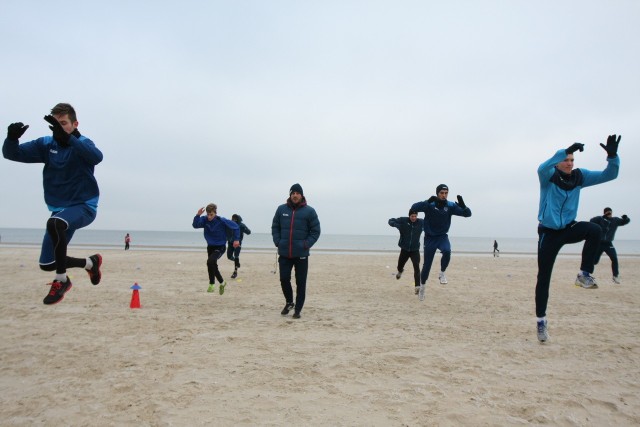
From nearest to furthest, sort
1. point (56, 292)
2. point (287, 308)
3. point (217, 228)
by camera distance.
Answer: point (56, 292), point (287, 308), point (217, 228)

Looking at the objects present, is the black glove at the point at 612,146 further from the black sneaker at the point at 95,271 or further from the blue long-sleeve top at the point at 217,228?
the blue long-sleeve top at the point at 217,228

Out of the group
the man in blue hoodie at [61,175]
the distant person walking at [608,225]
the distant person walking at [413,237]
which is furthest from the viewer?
the distant person walking at [608,225]

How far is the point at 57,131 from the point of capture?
12.8 feet

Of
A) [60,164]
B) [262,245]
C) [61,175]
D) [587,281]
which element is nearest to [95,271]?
[61,175]

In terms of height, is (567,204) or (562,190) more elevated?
(562,190)

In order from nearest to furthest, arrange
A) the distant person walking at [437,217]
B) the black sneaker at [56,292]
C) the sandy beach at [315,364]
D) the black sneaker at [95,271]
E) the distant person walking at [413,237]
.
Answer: the sandy beach at [315,364] < the black sneaker at [56,292] < the black sneaker at [95,271] < the distant person walking at [437,217] < the distant person walking at [413,237]

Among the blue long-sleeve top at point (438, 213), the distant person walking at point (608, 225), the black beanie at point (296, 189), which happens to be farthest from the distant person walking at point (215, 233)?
A: the distant person walking at point (608, 225)

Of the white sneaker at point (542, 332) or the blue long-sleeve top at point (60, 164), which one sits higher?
the blue long-sleeve top at point (60, 164)

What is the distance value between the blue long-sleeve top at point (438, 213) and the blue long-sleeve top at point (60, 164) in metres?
Answer: 5.90

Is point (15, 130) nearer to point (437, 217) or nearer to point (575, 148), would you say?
point (575, 148)

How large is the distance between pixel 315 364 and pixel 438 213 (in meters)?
4.81

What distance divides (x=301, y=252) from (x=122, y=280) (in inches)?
289

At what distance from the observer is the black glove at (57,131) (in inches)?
150

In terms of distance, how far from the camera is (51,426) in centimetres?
282
